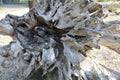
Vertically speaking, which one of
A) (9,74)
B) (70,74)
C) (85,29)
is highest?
(85,29)

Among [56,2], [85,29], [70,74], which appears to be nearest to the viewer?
[70,74]

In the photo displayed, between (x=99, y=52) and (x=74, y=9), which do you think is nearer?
(x=74, y=9)

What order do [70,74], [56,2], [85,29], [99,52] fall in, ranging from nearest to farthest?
[70,74]
[85,29]
[56,2]
[99,52]

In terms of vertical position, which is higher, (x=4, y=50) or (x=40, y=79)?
(x=4, y=50)

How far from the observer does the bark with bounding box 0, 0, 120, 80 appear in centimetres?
422

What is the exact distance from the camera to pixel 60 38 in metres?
4.55

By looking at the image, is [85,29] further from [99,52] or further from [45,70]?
[99,52]

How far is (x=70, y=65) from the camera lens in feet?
13.7

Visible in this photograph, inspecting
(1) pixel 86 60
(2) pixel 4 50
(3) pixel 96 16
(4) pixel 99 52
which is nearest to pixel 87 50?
(1) pixel 86 60

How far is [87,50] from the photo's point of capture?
4.59 m

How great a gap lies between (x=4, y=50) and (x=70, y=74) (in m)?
1.07

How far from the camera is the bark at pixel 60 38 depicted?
4.22 metres

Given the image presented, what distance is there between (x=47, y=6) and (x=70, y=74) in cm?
124

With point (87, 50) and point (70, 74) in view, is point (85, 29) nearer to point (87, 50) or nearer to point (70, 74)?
point (87, 50)
